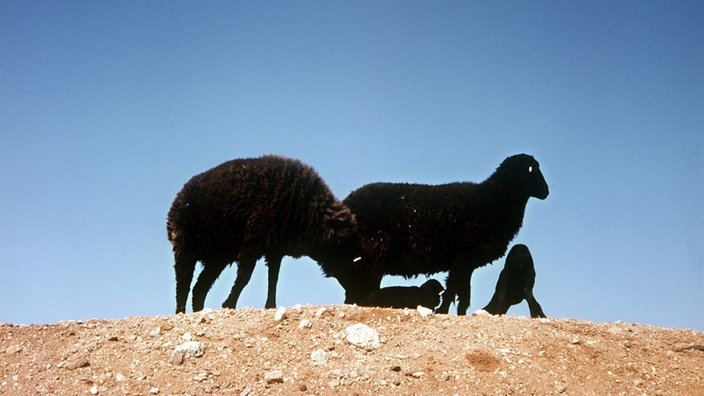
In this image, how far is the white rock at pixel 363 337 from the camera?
25.8 ft

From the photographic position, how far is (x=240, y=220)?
1137 centimetres

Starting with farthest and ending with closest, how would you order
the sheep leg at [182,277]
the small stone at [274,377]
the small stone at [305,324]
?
the sheep leg at [182,277] < the small stone at [305,324] < the small stone at [274,377]

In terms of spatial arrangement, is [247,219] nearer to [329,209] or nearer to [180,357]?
[329,209]

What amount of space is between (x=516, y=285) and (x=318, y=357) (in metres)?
5.75

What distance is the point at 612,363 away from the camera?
320 inches

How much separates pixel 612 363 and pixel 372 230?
5849 millimetres

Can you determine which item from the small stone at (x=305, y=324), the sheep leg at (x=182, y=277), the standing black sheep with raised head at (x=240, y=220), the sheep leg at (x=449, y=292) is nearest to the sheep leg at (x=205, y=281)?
the standing black sheep with raised head at (x=240, y=220)

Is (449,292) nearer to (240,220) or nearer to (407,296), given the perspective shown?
(407,296)

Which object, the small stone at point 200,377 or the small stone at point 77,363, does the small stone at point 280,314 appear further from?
the small stone at point 77,363

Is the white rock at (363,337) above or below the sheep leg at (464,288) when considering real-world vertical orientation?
above

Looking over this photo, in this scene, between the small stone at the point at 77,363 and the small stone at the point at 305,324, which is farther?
the small stone at the point at 305,324

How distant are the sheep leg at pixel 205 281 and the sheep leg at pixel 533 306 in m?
5.72

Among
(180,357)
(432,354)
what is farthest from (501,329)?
(180,357)

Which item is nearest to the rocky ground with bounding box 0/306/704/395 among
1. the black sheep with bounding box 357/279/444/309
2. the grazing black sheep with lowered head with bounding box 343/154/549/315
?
the black sheep with bounding box 357/279/444/309
